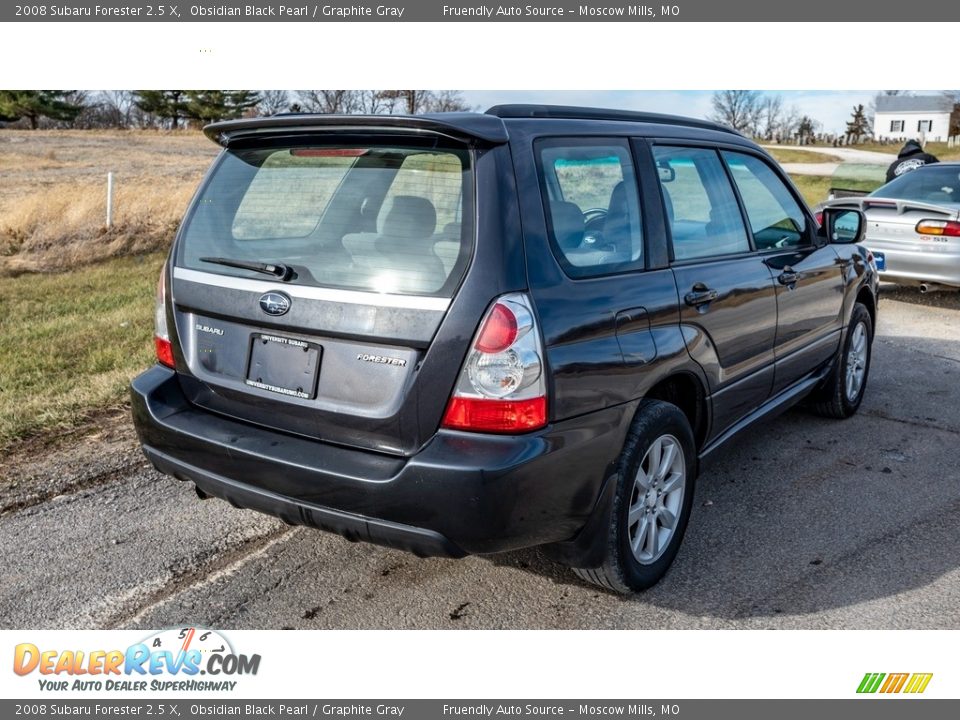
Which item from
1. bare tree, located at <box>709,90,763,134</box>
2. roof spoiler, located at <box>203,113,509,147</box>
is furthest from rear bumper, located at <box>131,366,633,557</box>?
bare tree, located at <box>709,90,763,134</box>

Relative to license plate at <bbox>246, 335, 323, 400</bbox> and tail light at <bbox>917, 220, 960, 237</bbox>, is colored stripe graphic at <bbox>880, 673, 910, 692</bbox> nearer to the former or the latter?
license plate at <bbox>246, 335, 323, 400</bbox>

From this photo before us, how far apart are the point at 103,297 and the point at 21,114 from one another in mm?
55528

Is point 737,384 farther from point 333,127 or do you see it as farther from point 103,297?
point 103,297

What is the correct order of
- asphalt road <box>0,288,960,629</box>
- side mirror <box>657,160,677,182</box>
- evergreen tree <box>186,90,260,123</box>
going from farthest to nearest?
evergreen tree <box>186,90,260,123</box>
side mirror <box>657,160,677,182</box>
asphalt road <box>0,288,960,629</box>

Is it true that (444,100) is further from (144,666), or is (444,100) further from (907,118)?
(907,118)

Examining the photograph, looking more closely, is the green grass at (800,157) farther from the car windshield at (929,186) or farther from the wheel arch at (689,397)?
the wheel arch at (689,397)

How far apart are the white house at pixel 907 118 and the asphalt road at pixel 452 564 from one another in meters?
82.5

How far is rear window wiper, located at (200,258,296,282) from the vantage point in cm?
306

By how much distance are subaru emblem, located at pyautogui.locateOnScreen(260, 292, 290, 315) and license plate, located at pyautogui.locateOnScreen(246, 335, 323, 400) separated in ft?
0.31

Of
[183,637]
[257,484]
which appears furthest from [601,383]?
[183,637]

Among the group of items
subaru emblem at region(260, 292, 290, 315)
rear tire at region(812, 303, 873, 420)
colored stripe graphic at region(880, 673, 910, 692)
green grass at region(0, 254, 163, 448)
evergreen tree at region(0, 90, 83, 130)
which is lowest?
colored stripe graphic at region(880, 673, 910, 692)

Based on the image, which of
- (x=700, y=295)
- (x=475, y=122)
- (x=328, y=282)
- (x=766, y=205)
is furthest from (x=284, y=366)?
(x=766, y=205)

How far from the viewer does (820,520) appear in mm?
4129

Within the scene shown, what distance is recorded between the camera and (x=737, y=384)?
4.05 meters
